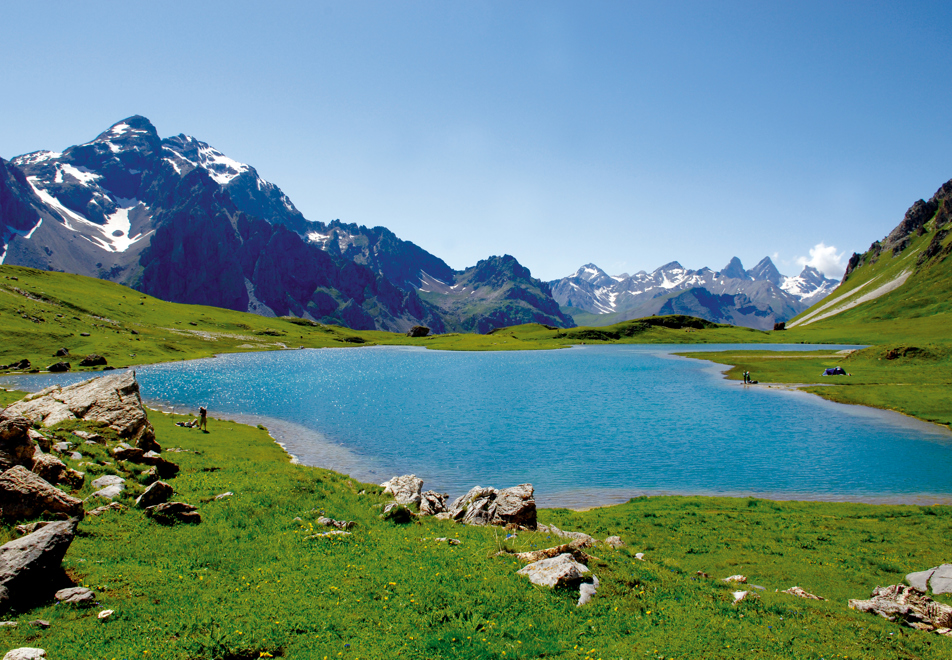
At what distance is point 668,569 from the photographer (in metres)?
19.6

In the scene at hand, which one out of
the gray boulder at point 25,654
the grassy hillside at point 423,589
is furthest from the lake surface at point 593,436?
the gray boulder at point 25,654

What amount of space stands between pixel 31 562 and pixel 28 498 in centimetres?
517

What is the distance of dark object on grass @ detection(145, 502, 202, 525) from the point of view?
65.2 feet

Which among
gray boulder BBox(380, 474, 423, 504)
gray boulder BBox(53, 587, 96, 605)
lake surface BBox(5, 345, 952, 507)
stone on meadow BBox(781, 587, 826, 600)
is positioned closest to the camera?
gray boulder BBox(53, 587, 96, 605)

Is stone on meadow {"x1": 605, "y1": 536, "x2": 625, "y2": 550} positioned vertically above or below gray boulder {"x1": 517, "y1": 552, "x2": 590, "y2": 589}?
below

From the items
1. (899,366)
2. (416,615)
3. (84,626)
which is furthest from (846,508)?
(899,366)

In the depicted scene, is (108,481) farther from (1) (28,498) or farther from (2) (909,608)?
(2) (909,608)

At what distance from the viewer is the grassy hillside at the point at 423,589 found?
12.8 m

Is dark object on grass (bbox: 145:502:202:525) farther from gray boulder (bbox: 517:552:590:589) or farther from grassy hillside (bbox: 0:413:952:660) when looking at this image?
gray boulder (bbox: 517:552:590:589)

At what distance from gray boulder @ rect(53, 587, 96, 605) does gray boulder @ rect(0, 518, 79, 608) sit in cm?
66

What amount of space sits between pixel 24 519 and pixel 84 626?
7019mm

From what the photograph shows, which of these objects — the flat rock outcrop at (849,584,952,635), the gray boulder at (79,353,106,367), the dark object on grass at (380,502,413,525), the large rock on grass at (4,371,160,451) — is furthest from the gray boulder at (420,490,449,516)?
the gray boulder at (79,353,106,367)

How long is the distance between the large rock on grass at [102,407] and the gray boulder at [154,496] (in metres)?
9.90

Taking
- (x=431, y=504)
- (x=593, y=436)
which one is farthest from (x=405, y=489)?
(x=593, y=436)
